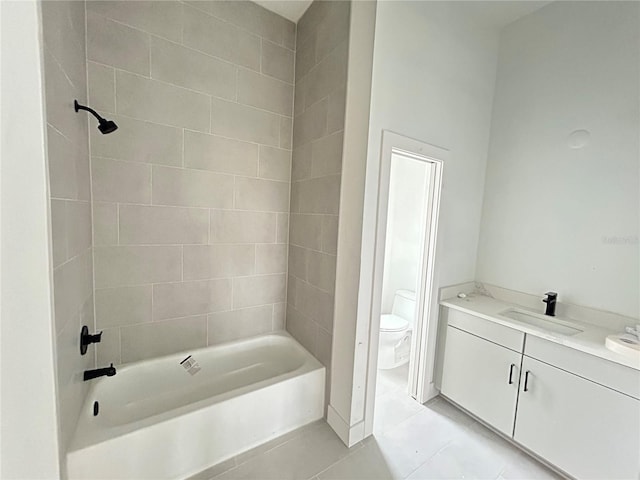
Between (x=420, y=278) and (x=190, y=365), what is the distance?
184 cm

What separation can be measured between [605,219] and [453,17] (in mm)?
1699

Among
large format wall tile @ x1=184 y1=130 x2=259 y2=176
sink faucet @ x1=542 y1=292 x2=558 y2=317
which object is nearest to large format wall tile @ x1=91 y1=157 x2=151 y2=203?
large format wall tile @ x1=184 y1=130 x2=259 y2=176

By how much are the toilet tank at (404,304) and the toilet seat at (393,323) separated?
0.06 meters

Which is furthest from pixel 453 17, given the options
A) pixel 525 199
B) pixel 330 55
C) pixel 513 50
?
pixel 525 199

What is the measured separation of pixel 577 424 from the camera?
1.37 meters

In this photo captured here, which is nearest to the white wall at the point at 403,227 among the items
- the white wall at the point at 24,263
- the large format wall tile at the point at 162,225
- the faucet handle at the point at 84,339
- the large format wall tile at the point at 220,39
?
the large format wall tile at the point at 220,39

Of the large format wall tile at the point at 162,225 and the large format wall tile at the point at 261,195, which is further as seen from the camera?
the large format wall tile at the point at 261,195

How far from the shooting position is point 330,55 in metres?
1.66

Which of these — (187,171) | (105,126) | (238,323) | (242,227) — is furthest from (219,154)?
(238,323)

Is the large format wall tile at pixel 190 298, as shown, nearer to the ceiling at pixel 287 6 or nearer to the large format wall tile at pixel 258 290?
the large format wall tile at pixel 258 290

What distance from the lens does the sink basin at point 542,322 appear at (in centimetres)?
166

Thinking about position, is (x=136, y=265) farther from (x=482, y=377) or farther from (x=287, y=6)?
(x=482, y=377)

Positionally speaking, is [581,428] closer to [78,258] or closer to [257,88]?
[78,258]

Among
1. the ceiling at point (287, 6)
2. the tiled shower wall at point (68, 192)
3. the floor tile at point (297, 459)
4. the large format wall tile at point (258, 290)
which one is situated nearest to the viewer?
the tiled shower wall at point (68, 192)
